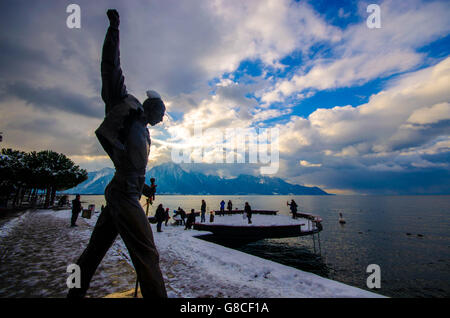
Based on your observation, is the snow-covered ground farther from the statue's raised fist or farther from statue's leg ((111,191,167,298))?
the statue's raised fist

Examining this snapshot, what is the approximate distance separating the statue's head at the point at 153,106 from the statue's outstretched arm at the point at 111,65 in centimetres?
39

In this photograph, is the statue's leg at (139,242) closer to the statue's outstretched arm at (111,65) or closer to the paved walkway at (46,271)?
the statue's outstretched arm at (111,65)

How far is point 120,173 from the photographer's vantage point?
8.29 ft

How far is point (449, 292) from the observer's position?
1206 cm

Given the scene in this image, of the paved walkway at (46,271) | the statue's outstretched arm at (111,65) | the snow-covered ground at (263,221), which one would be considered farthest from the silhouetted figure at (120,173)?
the snow-covered ground at (263,221)

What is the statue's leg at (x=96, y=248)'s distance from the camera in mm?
2436

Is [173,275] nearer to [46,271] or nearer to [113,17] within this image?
[46,271]

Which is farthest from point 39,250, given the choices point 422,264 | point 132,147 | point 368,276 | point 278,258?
point 422,264

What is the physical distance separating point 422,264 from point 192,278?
79.9ft

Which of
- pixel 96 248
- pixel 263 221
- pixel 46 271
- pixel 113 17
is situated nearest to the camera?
pixel 113 17

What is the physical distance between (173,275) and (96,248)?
11.5ft

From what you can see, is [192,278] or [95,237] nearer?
[95,237]

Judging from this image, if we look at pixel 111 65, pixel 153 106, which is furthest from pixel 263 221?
pixel 111 65
